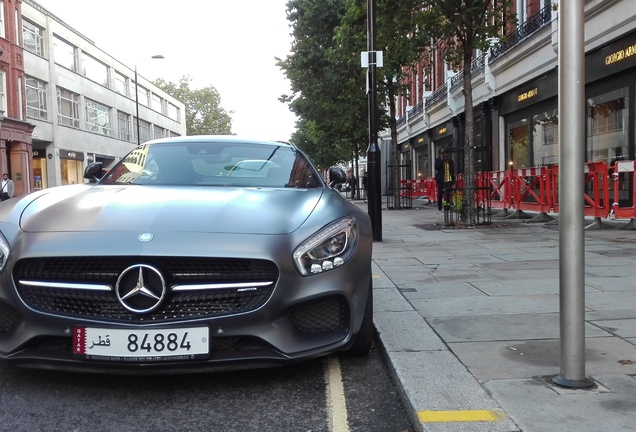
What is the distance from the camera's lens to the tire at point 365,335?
11.0 feet

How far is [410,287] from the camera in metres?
5.60

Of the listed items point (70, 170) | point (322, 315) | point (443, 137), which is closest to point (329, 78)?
point (443, 137)

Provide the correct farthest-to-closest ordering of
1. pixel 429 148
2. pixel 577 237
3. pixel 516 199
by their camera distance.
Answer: pixel 429 148
pixel 516 199
pixel 577 237

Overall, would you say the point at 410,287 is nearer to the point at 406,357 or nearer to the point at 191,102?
the point at 406,357

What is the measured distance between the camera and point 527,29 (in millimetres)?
17406

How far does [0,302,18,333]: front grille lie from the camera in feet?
9.27

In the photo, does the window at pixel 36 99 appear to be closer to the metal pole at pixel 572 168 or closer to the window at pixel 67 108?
the window at pixel 67 108

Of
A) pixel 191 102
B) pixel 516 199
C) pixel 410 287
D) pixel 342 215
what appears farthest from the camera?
pixel 191 102

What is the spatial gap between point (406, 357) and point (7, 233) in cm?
233

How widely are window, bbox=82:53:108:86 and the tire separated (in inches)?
1826

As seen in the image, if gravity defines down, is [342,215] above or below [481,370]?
above

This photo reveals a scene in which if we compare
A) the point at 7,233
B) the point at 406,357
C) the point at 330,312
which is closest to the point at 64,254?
the point at 7,233

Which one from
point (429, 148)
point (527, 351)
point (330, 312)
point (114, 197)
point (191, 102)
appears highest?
point (191, 102)

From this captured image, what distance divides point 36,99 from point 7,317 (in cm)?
3844
